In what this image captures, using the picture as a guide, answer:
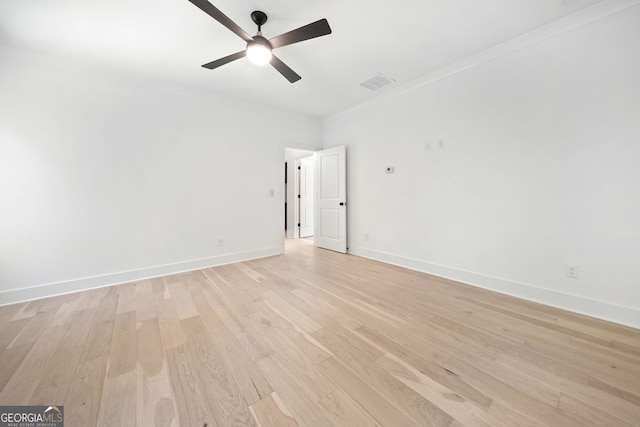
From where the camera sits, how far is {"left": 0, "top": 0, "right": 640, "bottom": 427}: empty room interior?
128cm

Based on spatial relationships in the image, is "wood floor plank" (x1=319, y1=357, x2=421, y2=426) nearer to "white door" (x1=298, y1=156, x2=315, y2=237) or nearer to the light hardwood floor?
the light hardwood floor

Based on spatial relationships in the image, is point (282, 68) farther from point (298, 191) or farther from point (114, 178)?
point (298, 191)

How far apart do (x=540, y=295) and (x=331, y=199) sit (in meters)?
3.22

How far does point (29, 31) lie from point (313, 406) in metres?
3.97

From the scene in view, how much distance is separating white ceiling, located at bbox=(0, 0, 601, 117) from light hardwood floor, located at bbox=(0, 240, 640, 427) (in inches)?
106

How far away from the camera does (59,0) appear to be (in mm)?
1790

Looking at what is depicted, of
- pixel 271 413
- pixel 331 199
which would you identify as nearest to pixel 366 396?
pixel 271 413

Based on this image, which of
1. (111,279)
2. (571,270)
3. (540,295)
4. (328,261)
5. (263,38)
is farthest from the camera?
(328,261)

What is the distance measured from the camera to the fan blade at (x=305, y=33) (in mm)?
1621

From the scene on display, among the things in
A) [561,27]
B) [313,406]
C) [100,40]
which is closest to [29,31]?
[100,40]

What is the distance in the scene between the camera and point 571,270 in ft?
6.95

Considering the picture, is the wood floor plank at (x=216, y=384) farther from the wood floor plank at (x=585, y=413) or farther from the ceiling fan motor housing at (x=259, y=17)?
the ceiling fan motor housing at (x=259, y=17)

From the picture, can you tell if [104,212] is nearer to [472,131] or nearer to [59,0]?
[59,0]

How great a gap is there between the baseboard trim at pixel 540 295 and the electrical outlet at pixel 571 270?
191 millimetres
